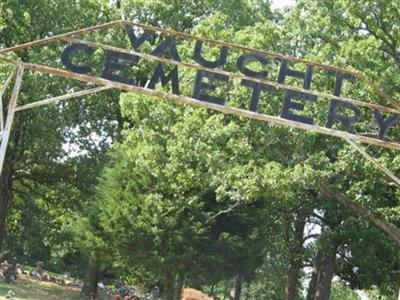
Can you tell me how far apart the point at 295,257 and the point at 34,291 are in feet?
37.3

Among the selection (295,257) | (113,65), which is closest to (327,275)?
(295,257)

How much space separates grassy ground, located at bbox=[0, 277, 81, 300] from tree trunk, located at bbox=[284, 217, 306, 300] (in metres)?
9.45

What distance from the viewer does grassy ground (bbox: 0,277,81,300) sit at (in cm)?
2622

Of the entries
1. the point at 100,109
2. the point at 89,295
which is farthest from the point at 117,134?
the point at 89,295

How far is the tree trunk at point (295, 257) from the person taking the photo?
31.6 meters

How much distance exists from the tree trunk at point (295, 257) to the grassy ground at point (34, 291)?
945 cm

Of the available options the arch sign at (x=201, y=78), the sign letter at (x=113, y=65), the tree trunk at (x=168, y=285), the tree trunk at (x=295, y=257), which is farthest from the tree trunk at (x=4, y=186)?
the sign letter at (x=113, y=65)

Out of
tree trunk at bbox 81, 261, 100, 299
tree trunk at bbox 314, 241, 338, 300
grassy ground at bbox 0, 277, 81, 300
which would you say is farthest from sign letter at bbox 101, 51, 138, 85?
tree trunk at bbox 81, 261, 100, 299

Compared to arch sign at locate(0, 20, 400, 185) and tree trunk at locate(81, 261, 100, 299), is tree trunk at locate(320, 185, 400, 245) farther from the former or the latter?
tree trunk at locate(81, 261, 100, 299)

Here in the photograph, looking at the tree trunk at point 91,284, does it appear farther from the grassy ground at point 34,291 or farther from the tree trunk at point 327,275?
the tree trunk at point 327,275

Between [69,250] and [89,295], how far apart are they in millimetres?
22138

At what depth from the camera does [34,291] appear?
29.0 m

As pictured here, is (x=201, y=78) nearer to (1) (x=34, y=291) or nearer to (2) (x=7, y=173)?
(1) (x=34, y=291)

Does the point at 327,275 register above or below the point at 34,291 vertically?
above
